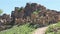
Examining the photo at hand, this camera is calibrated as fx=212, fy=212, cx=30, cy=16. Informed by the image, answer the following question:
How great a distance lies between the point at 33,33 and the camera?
26.9m

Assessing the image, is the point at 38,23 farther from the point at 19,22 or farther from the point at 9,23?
the point at 9,23

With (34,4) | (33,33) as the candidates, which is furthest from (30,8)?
(33,33)

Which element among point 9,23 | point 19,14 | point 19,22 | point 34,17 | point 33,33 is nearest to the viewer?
point 33,33

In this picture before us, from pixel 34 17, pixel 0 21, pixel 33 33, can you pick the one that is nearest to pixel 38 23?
pixel 34 17

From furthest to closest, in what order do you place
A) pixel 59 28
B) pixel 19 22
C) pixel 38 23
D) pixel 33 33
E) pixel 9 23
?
pixel 9 23, pixel 19 22, pixel 38 23, pixel 33 33, pixel 59 28

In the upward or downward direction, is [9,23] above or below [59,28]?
below

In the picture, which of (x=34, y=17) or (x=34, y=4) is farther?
(x=34, y=4)

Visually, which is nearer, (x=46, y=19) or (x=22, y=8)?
(x=46, y=19)

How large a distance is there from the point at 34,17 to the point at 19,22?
529 centimetres

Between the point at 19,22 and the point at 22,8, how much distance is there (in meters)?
11.9

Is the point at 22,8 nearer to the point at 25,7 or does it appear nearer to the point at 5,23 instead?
the point at 25,7

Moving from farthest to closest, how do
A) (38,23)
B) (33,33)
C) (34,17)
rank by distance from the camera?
(34,17) < (38,23) < (33,33)

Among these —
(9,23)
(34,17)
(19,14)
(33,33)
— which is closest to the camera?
(33,33)

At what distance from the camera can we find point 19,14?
52.9 m
